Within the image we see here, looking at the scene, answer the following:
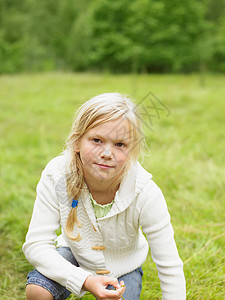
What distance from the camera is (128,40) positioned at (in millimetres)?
17109

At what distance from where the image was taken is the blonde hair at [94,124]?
3.84 feet

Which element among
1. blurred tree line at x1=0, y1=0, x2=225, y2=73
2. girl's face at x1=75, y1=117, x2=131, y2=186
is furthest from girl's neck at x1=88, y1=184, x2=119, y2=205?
blurred tree line at x1=0, y1=0, x2=225, y2=73

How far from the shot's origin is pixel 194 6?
17.0 metres

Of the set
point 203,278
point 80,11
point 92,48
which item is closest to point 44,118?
point 203,278

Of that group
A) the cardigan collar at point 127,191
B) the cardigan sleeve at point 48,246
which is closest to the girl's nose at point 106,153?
the cardigan collar at point 127,191

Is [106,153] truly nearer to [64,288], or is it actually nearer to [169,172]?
[64,288]

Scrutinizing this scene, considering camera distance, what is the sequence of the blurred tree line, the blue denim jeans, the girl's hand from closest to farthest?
the girl's hand → the blue denim jeans → the blurred tree line

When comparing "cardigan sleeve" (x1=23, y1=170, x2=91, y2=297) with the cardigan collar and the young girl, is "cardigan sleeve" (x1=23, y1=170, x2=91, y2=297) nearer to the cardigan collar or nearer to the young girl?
the young girl

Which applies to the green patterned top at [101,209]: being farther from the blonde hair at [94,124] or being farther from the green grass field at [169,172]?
the green grass field at [169,172]

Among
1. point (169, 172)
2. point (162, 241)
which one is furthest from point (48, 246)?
point (169, 172)

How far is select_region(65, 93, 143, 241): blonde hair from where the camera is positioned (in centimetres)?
117

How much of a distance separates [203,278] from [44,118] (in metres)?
3.97

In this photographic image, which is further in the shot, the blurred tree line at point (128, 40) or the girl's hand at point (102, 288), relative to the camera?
the blurred tree line at point (128, 40)

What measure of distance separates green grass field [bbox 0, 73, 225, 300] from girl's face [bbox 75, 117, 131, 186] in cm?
13
